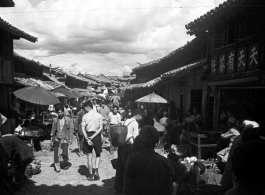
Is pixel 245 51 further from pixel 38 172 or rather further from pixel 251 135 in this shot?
pixel 38 172

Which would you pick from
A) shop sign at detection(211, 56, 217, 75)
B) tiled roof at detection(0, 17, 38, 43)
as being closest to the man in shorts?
shop sign at detection(211, 56, 217, 75)

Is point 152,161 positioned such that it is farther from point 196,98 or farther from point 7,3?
point 196,98

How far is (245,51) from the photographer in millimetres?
7840

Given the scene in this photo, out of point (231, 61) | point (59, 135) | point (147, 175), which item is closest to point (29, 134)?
point (59, 135)

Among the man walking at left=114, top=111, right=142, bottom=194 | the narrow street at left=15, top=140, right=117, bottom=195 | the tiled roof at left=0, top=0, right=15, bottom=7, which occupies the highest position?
the tiled roof at left=0, top=0, right=15, bottom=7

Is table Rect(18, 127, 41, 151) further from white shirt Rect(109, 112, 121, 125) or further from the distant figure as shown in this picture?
the distant figure

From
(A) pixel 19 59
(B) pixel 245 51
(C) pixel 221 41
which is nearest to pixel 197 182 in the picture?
(B) pixel 245 51

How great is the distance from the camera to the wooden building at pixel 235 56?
23.9ft

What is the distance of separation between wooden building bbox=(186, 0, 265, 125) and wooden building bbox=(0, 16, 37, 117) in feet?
31.6

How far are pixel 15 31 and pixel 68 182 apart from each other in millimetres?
10087

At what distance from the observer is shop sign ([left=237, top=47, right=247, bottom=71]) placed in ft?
25.8

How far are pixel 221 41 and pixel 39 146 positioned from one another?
8454 mm

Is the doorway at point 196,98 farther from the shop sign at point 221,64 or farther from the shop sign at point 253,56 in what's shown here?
the shop sign at point 253,56

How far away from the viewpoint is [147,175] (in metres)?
2.90
